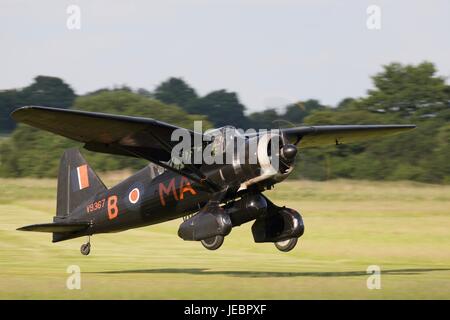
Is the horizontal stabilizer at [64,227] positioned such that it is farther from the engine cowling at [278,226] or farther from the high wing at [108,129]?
the engine cowling at [278,226]

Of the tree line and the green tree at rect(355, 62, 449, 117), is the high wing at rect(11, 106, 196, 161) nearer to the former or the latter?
the tree line

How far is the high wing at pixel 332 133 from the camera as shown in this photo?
1766cm

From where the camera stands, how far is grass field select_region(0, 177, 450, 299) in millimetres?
13875

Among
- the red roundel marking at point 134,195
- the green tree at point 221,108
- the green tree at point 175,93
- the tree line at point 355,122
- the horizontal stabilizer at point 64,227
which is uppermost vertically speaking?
the green tree at point 175,93

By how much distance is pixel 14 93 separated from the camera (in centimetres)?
9925

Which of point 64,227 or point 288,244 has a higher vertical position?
point 64,227

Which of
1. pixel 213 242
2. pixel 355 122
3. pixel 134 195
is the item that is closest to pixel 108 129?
pixel 134 195

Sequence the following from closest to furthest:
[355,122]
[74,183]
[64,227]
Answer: [64,227] < [74,183] < [355,122]

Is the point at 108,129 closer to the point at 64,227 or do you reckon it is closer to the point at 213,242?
the point at 213,242

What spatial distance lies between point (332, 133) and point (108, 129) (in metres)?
5.55

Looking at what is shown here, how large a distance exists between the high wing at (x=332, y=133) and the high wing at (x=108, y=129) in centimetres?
266

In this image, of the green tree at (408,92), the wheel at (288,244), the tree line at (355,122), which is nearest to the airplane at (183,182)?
the wheel at (288,244)

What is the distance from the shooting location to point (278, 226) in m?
16.8
